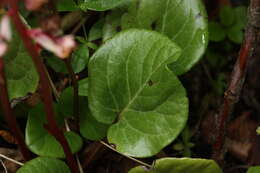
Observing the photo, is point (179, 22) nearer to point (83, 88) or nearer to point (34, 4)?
point (83, 88)

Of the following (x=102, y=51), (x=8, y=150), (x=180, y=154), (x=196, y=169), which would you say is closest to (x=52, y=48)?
(x=102, y=51)

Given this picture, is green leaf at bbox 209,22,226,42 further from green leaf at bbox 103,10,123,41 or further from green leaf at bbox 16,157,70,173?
green leaf at bbox 16,157,70,173

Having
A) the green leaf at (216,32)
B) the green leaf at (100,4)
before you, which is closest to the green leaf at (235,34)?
the green leaf at (216,32)

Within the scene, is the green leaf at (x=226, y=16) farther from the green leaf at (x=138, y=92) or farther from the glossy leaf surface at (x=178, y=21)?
the green leaf at (x=138, y=92)

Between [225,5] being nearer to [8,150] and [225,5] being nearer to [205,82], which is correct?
[205,82]

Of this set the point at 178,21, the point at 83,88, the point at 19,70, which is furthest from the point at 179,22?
the point at 19,70
